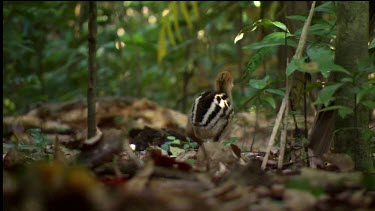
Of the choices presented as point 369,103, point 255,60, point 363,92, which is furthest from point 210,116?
point 363,92

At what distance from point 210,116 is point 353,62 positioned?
2947 mm

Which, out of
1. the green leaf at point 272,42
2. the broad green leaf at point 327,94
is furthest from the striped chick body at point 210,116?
the broad green leaf at point 327,94

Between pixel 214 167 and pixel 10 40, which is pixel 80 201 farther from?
pixel 10 40

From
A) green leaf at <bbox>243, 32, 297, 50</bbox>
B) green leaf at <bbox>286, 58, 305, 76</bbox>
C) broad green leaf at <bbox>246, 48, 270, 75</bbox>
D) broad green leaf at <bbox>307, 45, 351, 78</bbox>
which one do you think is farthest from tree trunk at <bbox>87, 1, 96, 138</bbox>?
green leaf at <bbox>286, 58, 305, 76</bbox>

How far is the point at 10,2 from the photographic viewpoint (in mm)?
7590

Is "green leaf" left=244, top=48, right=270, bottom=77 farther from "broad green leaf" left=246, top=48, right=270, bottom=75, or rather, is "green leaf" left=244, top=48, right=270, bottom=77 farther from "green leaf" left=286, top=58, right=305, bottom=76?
"green leaf" left=286, top=58, right=305, bottom=76

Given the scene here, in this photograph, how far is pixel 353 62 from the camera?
301cm

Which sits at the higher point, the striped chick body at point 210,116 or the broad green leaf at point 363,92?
the broad green leaf at point 363,92

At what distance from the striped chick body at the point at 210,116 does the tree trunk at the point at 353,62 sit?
2.81 metres

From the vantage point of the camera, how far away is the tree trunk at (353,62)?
2996mm

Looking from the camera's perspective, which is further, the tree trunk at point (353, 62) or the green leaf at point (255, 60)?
the green leaf at point (255, 60)

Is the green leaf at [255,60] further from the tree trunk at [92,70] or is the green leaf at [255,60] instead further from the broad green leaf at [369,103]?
the tree trunk at [92,70]

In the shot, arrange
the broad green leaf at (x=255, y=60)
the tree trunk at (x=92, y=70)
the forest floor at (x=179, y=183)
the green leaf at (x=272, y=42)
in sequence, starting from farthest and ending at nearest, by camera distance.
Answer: the tree trunk at (x=92, y=70) → the broad green leaf at (x=255, y=60) → the green leaf at (x=272, y=42) → the forest floor at (x=179, y=183)

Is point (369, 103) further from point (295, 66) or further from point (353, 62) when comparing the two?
point (295, 66)
